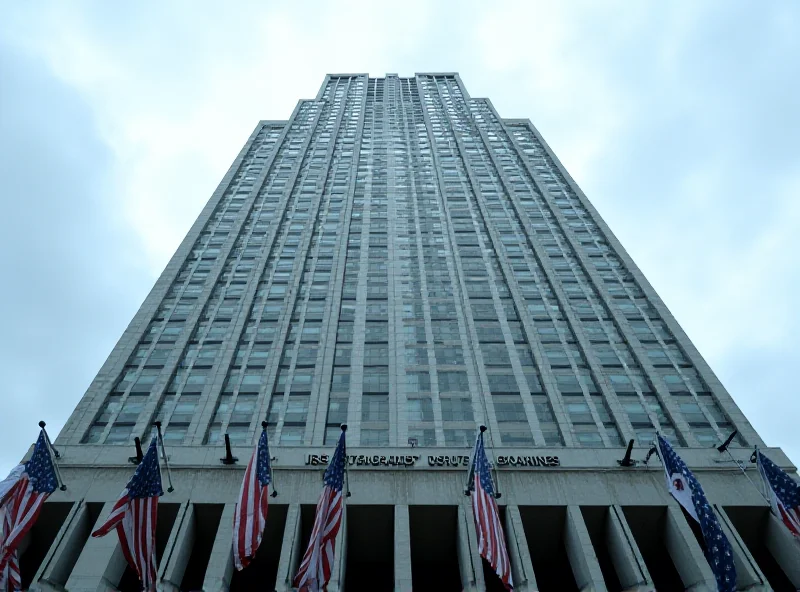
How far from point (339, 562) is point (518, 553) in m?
8.21

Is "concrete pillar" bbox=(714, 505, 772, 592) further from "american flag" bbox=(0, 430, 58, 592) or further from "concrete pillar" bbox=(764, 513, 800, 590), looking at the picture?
"american flag" bbox=(0, 430, 58, 592)

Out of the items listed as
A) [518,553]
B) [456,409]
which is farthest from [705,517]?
[456,409]

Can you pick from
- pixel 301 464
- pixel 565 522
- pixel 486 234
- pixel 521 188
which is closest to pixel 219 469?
pixel 301 464

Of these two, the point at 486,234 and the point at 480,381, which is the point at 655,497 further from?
the point at 486,234

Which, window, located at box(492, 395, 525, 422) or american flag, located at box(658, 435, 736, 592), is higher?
window, located at box(492, 395, 525, 422)

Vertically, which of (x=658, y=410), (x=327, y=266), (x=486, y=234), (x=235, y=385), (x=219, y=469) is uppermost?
(x=486, y=234)

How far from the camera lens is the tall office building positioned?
110 feet

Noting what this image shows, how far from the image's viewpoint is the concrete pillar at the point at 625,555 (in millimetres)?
30484

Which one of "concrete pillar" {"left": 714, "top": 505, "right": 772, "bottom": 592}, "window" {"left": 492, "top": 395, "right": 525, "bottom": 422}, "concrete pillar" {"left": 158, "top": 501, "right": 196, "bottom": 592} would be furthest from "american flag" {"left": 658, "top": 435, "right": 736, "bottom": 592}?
"concrete pillar" {"left": 158, "top": 501, "right": 196, "bottom": 592}

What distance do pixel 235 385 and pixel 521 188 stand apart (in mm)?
45550

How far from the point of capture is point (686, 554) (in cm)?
3175

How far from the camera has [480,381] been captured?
4912 cm

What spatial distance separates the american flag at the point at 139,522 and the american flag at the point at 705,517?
20.2m

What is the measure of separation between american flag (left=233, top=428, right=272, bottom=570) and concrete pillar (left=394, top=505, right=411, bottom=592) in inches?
285
